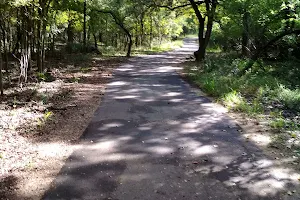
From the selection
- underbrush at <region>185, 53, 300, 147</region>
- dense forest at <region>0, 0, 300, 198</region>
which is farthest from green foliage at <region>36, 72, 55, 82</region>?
underbrush at <region>185, 53, 300, 147</region>

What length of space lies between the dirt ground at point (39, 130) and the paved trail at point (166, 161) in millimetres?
293

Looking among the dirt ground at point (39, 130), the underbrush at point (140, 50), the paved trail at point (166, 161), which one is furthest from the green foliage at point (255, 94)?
the underbrush at point (140, 50)

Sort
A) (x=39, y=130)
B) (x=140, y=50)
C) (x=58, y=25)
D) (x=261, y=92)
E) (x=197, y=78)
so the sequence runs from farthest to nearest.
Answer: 1. (x=140, y=50)
2. (x=58, y=25)
3. (x=197, y=78)
4. (x=261, y=92)
5. (x=39, y=130)

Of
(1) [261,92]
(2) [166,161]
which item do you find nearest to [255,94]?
(1) [261,92]

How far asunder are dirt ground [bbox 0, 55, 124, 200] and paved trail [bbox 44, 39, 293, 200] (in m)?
0.29

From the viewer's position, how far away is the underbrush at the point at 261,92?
7.88 m

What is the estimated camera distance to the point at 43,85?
440 inches

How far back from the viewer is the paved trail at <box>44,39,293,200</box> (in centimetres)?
423

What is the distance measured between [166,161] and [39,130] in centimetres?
293

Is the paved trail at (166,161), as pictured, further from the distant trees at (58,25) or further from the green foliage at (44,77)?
the distant trees at (58,25)

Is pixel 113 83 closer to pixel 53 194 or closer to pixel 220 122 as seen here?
pixel 220 122

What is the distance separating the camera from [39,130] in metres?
6.44

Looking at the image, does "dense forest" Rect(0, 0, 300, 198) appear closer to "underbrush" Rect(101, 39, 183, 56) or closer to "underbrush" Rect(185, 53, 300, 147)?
"underbrush" Rect(185, 53, 300, 147)

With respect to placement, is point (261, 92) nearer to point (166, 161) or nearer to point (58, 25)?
point (166, 161)
